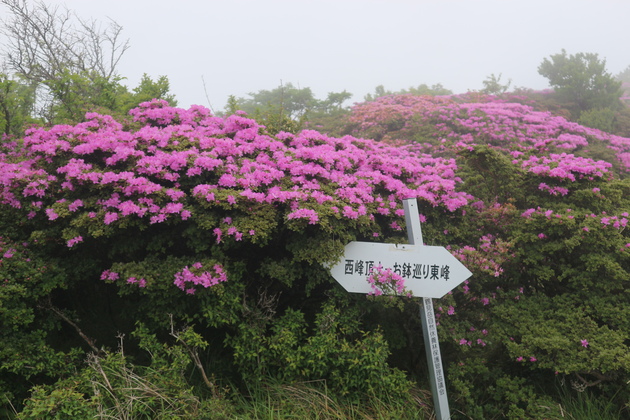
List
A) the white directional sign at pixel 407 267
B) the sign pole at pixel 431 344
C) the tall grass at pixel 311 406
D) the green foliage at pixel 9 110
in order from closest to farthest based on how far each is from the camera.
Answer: the tall grass at pixel 311 406, the sign pole at pixel 431 344, the white directional sign at pixel 407 267, the green foliage at pixel 9 110

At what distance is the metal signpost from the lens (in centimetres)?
333

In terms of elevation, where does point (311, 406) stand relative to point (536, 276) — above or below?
below

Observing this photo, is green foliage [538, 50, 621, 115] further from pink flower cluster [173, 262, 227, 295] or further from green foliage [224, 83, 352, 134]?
pink flower cluster [173, 262, 227, 295]

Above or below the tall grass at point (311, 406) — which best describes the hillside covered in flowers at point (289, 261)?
above

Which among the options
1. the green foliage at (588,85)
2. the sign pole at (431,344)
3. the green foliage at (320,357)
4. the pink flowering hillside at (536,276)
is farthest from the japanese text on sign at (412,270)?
the green foliage at (588,85)

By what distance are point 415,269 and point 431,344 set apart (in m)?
0.55

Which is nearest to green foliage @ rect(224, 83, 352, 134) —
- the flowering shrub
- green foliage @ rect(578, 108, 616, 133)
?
the flowering shrub

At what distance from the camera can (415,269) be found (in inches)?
132

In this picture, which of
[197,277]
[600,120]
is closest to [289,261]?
[197,277]

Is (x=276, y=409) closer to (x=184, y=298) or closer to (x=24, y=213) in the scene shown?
(x=184, y=298)

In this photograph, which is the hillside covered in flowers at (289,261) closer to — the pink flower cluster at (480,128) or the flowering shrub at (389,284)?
the flowering shrub at (389,284)

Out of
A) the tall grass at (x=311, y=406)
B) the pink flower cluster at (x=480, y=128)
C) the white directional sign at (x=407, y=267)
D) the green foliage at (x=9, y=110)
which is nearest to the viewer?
the tall grass at (x=311, y=406)

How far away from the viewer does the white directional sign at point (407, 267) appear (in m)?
3.34

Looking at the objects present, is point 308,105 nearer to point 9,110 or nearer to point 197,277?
point 9,110
